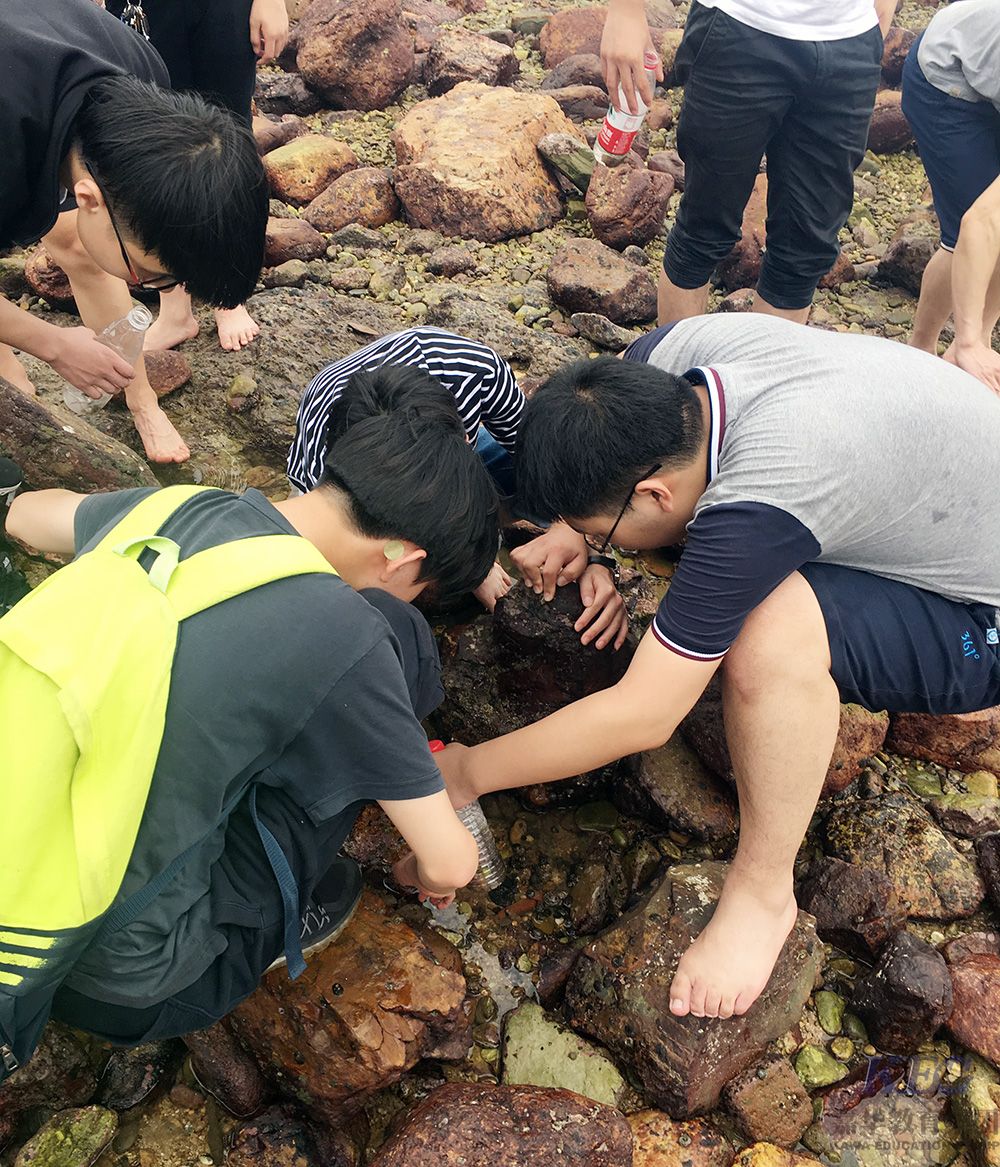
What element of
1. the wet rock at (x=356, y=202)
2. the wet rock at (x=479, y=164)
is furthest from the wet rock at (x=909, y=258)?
the wet rock at (x=356, y=202)

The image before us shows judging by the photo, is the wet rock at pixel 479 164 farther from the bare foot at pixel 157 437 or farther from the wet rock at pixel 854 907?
the wet rock at pixel 854 907

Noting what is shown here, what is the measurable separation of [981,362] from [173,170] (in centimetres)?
228

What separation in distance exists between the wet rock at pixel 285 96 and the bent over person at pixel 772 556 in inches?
169

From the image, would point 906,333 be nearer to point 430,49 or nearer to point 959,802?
point 959,802

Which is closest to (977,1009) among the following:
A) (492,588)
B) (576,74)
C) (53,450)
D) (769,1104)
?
(769,1104)

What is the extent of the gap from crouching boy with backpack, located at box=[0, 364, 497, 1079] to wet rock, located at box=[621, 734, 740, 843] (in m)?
0.75

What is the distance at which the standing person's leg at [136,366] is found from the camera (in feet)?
9.75

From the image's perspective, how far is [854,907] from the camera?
2215mm

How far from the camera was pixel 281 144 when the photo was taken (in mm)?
4930

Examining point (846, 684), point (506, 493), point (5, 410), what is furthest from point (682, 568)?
point (5, 410)

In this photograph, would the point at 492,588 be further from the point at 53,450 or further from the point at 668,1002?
the point at 53,450

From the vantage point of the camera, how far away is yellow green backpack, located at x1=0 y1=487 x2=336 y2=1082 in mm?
1338

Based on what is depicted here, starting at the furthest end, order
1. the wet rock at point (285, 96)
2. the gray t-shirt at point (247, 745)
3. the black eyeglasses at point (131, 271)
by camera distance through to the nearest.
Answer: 1. the wet rock at point (285, 96)
2. the black eyeglasses at point (131, 271)
3. the gray t-shirt at point (247, 745)

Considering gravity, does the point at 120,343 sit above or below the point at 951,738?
above
